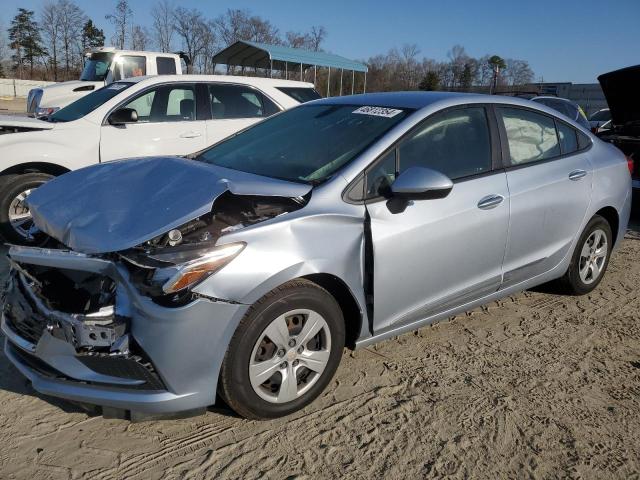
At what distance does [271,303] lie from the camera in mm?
2572

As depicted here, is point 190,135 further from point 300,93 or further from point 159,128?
point 300,93

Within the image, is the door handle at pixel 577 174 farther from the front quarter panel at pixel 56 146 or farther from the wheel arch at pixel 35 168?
the wheel arch at pixel 35 168

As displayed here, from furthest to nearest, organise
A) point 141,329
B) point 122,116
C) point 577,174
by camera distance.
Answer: point 122,116
point 577,174
point 141,329

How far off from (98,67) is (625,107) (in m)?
11.9

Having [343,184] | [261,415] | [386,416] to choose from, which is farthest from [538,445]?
[343,184]

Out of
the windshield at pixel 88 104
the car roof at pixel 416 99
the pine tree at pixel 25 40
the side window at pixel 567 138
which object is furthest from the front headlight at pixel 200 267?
the pine tree at pixel 25 40

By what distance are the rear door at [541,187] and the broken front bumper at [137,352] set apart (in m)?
2.13

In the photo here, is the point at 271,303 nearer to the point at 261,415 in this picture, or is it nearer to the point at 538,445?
the point at 261,415

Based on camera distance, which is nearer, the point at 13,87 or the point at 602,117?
the point at 602,117

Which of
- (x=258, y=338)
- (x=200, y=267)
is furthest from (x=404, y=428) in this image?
(x=200, y=267)

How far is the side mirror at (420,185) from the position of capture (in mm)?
2887

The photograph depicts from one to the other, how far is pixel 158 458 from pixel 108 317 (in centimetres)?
68

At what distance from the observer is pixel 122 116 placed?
20.1ft

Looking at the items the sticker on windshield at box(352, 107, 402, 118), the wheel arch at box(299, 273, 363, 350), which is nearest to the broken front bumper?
the wheel arch at box(299, 273, 363, 350)
